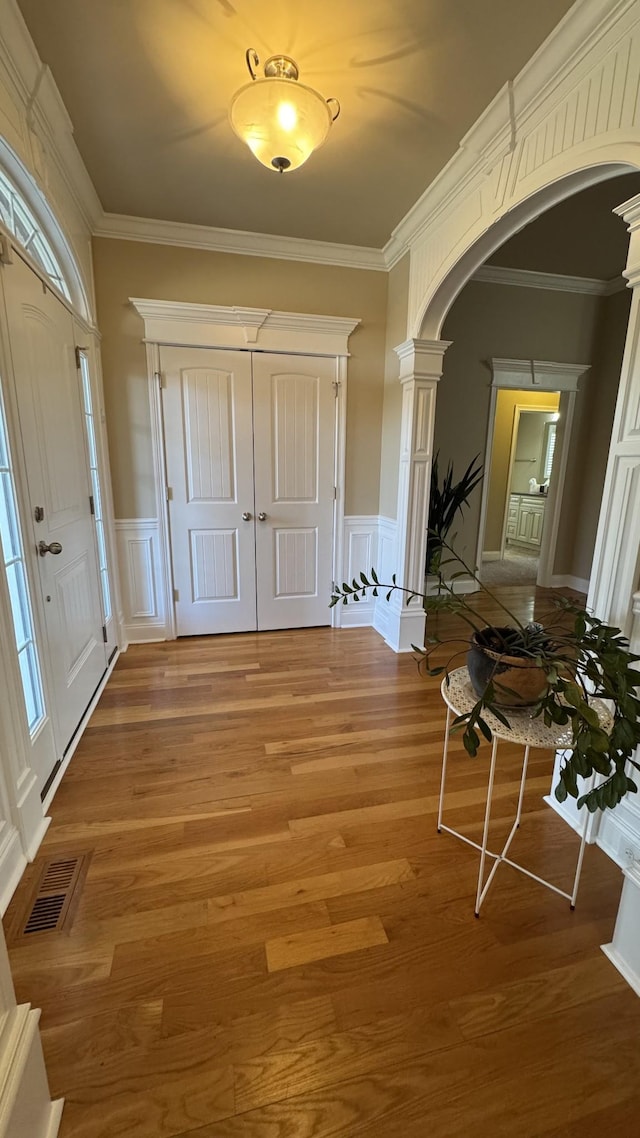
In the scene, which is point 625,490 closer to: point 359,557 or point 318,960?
point 318,960

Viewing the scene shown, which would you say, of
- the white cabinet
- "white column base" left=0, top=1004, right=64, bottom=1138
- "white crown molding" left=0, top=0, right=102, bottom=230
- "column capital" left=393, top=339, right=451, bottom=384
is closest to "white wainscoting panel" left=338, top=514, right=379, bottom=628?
"column capital" left=393, top=339, right=451, bottom=384

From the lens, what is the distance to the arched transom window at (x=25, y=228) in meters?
1.80

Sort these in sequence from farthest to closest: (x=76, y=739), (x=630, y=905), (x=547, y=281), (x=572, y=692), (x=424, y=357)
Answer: (x=547, y=281) → (x=424, y=357) → (x=76, y=739) → (x=630, y=905) → (x=572, y=692)

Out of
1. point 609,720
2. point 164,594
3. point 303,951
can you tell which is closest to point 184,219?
point 164,594

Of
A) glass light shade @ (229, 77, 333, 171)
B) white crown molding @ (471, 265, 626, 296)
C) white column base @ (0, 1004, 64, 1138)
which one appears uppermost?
white crown molding @ (471, 265, 626, 296)

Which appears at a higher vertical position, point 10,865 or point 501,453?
point 501,453

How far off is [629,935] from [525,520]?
6840 millimetres

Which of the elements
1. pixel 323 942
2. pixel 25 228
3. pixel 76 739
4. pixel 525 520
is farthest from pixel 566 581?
pixel 25 228

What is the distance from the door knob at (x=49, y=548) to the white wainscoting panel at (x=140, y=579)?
123 centimetres

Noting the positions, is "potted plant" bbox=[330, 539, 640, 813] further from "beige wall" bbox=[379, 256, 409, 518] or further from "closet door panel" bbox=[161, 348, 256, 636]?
"closet door panel" bbox=[161, 348, 256, 636]

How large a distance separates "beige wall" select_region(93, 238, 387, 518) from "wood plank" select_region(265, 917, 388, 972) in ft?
8.68

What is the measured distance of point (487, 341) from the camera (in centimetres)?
423

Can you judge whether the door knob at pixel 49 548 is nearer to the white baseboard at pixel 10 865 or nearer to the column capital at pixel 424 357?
the white baseboard at pixel 10 865

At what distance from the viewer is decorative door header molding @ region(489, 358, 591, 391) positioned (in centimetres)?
429
